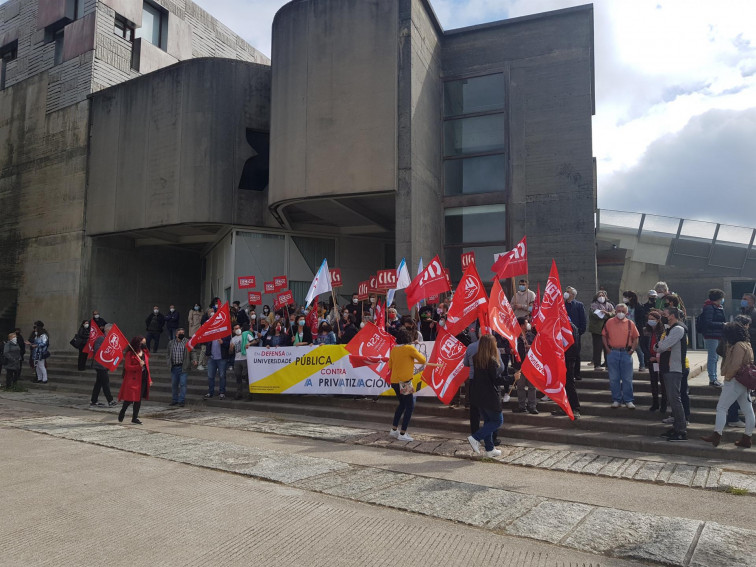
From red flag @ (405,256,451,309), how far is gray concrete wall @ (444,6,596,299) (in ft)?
22.8

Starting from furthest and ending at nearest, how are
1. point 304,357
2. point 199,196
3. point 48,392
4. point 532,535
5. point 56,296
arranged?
point 56,296 → point 199,196 → point 48,392 → point 304,357 → point 532,535

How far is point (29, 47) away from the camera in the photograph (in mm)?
26594

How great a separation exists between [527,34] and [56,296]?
69.8 feet

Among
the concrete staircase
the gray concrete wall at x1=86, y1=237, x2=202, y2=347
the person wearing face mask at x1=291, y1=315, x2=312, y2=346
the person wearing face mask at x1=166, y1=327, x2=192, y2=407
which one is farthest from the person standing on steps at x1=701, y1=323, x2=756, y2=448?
the gray concrete wall at x1=86, y1=237, x2=202, y2=347

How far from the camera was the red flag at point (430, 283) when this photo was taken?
11.6m

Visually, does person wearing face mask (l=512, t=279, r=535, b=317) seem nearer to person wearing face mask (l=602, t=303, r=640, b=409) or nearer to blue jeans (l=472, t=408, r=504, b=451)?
person wearing face mask (l=602, t=303, r=640, b=409)

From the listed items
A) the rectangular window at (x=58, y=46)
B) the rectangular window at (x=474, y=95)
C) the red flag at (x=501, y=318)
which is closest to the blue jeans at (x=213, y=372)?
the red flag at (x=501, y=318)

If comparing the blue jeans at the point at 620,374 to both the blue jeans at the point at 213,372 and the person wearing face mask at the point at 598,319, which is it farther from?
the blue jeans at the point at 213,372

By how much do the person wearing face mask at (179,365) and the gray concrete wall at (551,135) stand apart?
10.6 metres

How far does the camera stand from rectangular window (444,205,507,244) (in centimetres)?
1875

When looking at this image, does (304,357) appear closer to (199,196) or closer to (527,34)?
(199,196)

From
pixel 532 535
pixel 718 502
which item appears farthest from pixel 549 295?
pixel 532 535

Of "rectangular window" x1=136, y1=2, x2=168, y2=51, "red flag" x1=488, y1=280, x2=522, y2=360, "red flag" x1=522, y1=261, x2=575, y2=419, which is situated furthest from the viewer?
"rectangular window" x1=136, y1=2, x2=168, y2=51

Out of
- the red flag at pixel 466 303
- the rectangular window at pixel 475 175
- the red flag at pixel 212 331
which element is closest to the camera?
the red flag at pixel 466 303
